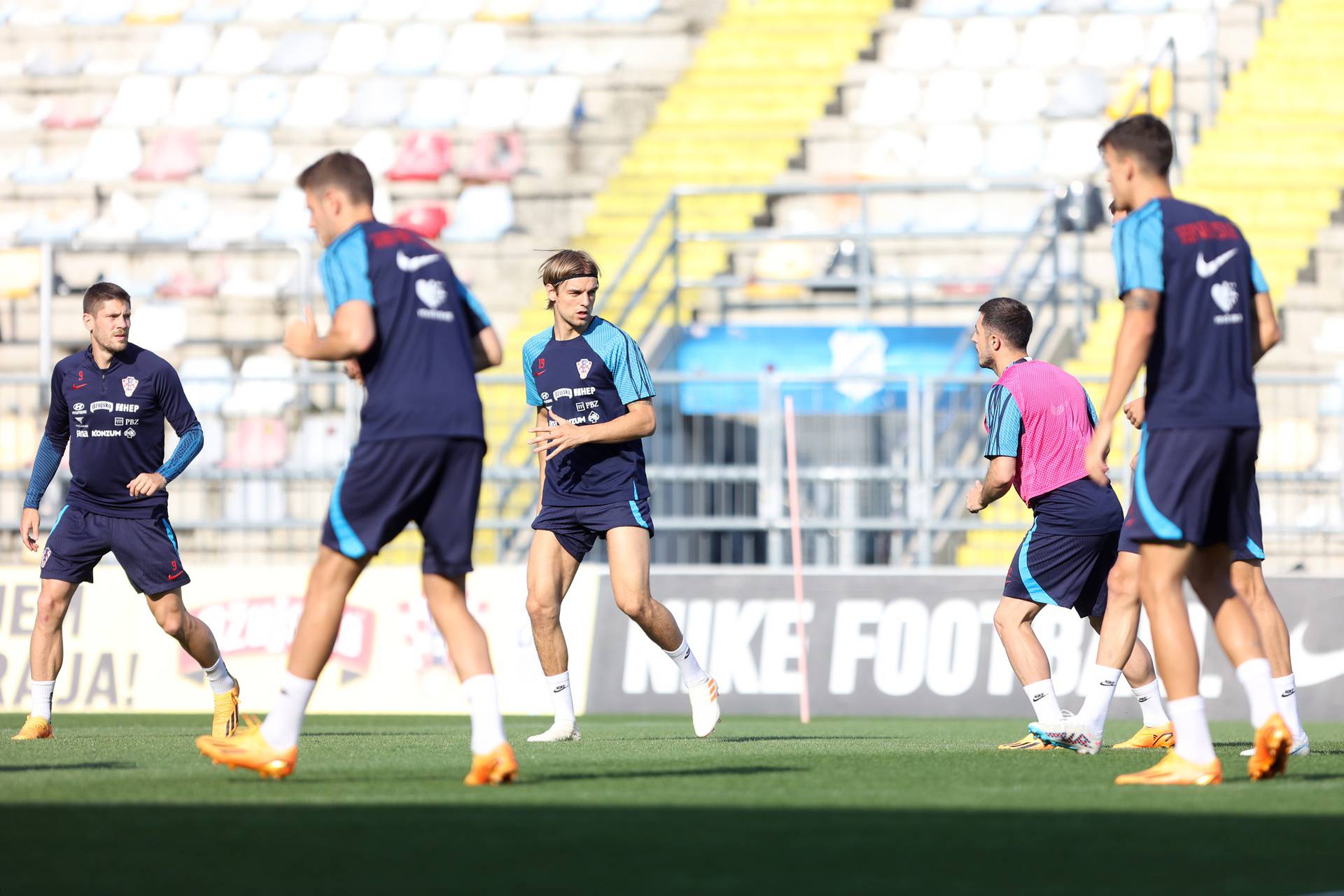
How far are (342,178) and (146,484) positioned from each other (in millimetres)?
3833

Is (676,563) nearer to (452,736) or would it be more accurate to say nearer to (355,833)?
(452,736)

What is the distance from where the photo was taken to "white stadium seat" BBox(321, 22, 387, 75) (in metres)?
25.9

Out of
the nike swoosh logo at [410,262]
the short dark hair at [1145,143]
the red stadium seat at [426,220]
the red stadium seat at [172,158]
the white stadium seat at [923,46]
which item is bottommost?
the nike swoosh logo at [410,262]

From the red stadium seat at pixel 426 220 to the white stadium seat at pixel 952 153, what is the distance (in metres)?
5.45

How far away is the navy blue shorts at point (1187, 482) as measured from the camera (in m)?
6.62

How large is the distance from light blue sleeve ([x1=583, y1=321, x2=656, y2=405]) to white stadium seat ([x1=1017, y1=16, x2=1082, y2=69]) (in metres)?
15.0

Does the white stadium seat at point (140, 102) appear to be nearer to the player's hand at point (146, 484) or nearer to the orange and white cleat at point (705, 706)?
the player's hand at point (146, 484)

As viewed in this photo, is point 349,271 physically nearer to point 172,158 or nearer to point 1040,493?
point 1040,493

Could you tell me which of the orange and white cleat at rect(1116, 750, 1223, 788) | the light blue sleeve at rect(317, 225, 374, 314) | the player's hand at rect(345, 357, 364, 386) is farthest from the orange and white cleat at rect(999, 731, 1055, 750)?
the light blue sleeve at rect(317, 225, 374, 314)

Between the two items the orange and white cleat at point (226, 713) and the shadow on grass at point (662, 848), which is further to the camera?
the orange and white cleat at point (226, 713)

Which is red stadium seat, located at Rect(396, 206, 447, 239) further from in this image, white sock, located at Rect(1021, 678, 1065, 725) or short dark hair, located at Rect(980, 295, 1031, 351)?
white sock, located at Rect(1021, 678, 1065, 725)

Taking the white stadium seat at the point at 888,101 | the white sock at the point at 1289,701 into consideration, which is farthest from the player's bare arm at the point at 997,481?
the white stadium seat at the point at 888,101

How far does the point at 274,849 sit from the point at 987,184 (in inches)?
621

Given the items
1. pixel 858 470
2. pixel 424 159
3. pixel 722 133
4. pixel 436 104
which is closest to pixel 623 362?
pixel 858 470
